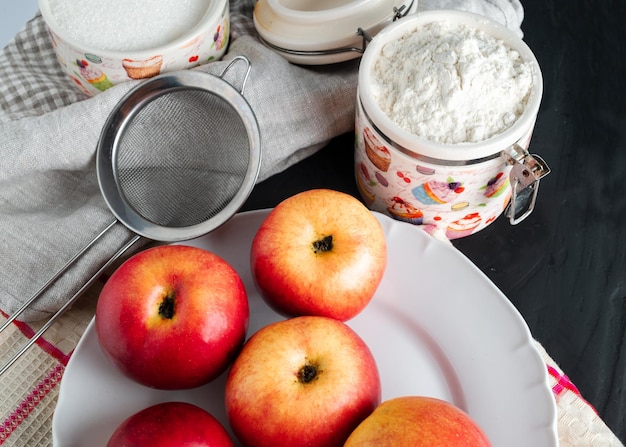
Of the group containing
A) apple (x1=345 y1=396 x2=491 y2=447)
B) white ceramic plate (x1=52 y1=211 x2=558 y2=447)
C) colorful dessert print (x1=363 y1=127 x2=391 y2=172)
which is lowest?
white ceramic plate (x1=52 y1=211 x2=558 y2=447)

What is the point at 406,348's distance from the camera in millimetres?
598

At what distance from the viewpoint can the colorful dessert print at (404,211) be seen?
630 millimetres

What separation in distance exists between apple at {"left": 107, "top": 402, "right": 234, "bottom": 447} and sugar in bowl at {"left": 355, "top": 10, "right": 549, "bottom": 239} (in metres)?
0.27

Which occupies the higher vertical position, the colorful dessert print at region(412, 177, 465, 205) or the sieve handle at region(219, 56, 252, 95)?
the sieve handle at region(219, 56, 252, 95)

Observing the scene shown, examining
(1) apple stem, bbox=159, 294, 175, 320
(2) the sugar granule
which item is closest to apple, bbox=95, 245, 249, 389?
(1) apple stem, bbox=159, 294, 175, 320

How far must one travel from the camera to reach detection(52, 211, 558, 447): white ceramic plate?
548 millimetres

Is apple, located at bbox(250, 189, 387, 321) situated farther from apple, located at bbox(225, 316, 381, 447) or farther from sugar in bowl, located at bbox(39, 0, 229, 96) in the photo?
sugar in bowl, located at bbox(39, 0, 229, 96)

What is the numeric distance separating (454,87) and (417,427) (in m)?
0.28

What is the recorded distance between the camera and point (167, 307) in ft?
1.68

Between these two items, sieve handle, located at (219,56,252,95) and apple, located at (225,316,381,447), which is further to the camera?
sieve handle, located at (219,56,252,95)

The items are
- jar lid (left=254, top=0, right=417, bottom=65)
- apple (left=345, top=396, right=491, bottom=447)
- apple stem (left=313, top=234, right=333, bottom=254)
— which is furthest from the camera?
jar lid (left=254, top=0, right=417, bottom=65)

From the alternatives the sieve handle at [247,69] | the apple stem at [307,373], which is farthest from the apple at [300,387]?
the sieve handle at [247,69]

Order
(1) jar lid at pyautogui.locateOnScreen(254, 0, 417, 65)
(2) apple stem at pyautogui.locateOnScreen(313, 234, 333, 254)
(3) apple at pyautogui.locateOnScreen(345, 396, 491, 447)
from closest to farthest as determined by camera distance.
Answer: (3) apple at pyautogui.locateOnScreen(345, 396, 491, 447) → (2) apple stem at pyautogui.locateOnScreen(313, 234, 333, 254) → (1) jar lid at pyautogui.locateOnScreen(254, 0, 417, 65)

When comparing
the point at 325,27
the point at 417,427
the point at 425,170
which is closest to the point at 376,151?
the point at 425,170
